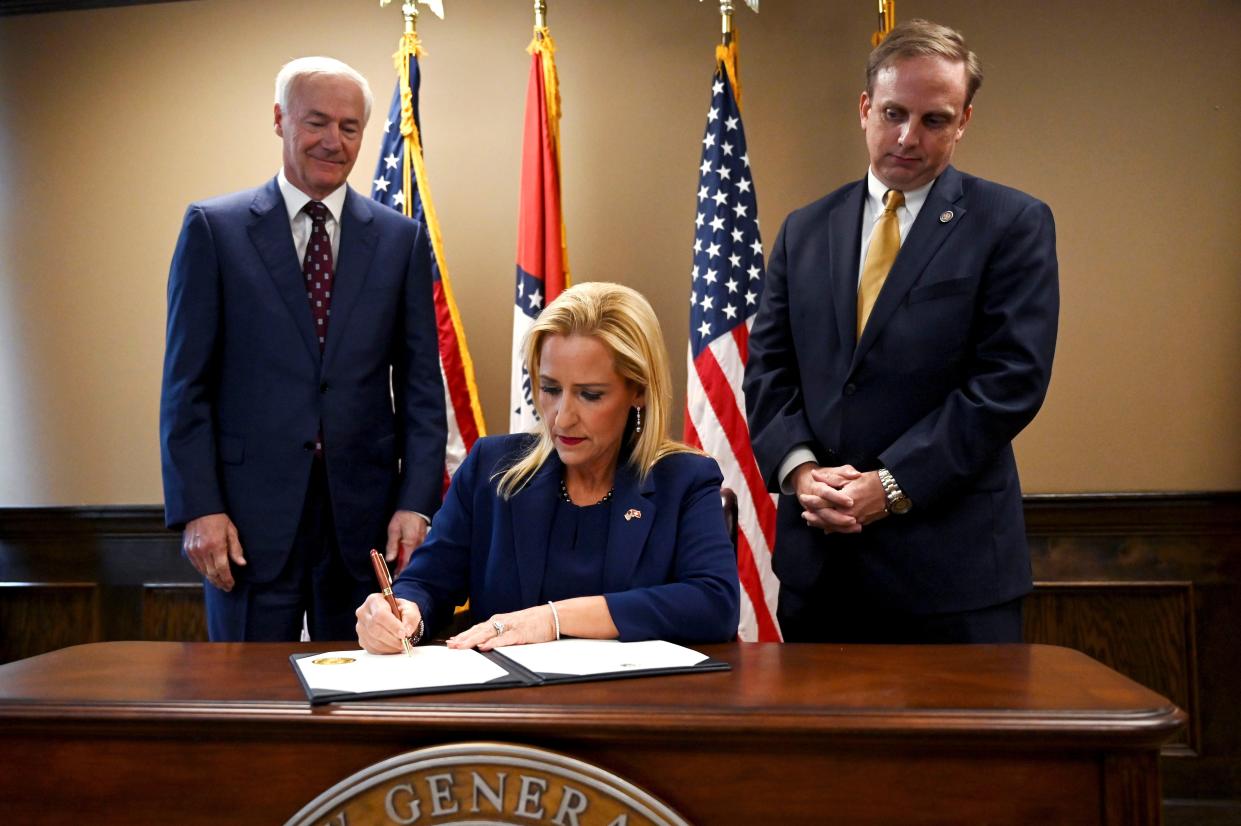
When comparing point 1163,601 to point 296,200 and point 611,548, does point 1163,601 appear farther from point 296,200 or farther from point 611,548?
point 296,200

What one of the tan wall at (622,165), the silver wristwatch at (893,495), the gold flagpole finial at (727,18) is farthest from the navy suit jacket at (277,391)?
the gold flagpole finial at (727,18)

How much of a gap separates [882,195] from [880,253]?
5.4 inches

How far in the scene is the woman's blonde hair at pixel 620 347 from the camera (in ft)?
6.75

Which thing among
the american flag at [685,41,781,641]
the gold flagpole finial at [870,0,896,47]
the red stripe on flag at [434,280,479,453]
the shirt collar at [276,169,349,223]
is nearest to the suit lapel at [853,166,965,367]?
the shirt collar at [276,169,349,223]

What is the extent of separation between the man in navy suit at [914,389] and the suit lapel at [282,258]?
102 cm

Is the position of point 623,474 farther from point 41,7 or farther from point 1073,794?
point 41,7

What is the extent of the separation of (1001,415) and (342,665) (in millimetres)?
1227

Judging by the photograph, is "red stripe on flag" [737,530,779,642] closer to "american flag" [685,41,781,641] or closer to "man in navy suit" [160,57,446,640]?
"american flag" [685,41,781,641]

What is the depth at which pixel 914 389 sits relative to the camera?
220 centimetres

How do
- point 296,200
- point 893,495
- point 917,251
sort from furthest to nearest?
point 296,200
point 917,251
point 893,495

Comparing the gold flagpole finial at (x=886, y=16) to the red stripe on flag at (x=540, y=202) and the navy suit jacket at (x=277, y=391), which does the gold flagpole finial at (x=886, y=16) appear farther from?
the navy suit jacket at (x=277, y=391)

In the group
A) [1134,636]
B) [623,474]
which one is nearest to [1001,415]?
[623,474]

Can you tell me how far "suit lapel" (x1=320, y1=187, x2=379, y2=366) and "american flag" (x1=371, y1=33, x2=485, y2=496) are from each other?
0.98 m

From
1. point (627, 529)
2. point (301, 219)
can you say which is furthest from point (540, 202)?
point (627, 529)
